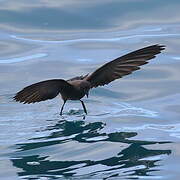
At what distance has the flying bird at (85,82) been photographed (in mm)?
7582

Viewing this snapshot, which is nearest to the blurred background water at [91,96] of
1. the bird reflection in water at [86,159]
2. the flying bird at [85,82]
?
the bird reflection in water at [86,159]

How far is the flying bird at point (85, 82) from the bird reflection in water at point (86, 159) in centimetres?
30

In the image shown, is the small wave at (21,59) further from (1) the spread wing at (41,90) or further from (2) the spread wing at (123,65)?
(1) the spread wing at (41,90)

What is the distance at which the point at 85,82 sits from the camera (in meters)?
8.06

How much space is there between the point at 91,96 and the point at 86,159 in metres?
2.02

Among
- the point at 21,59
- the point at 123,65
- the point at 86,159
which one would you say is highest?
the point at 21,59

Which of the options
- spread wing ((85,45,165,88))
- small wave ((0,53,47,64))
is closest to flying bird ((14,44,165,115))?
spread wing ((85,45,165,88))

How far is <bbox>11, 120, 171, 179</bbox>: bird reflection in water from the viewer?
271 inches

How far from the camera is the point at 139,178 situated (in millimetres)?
6734

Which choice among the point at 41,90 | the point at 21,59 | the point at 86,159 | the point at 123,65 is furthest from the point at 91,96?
the point at 86,159

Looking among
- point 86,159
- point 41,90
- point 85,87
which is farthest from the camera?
point 85,87

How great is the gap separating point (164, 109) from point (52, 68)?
183cm

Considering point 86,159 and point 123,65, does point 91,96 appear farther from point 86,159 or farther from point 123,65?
point 86,159

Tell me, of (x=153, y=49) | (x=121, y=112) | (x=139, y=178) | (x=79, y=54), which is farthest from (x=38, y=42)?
(x=139, y=178)
